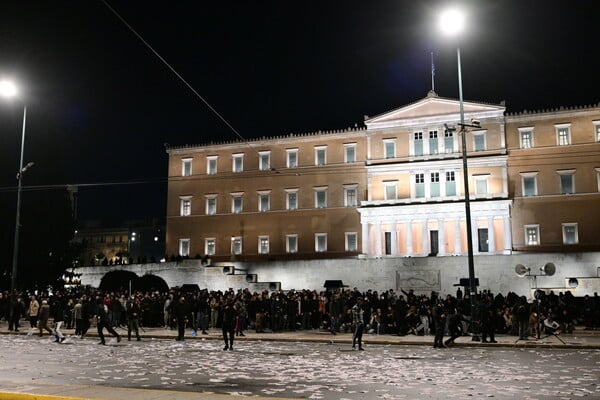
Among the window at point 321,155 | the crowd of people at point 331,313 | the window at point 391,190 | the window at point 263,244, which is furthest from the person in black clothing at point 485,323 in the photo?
the window at point 263,244

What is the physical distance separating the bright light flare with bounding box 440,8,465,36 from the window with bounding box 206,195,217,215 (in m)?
40.8

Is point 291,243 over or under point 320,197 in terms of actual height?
under

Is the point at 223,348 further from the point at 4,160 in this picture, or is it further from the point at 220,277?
the point at 4,160

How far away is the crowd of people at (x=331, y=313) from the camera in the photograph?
70.0ft

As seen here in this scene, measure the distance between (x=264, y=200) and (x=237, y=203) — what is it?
277cm

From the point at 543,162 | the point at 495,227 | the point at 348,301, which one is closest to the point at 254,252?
the point at 495,227

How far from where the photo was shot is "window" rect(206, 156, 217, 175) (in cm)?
5825

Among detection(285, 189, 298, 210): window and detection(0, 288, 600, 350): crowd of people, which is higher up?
detection(285, 189, 298, 210): window

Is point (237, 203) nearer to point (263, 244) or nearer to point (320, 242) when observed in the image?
point (263, 244)

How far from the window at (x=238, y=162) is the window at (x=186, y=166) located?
4.80m

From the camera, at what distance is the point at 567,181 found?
47469mm

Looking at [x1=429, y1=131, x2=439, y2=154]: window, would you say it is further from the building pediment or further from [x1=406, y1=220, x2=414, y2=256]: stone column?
[x1=406, y1=220, x2=414, y2=256]: stone column

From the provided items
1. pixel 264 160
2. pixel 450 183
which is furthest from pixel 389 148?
pixel 264 160

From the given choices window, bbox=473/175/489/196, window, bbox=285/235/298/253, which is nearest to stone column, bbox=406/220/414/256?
window, bbox=473/175/489/196
